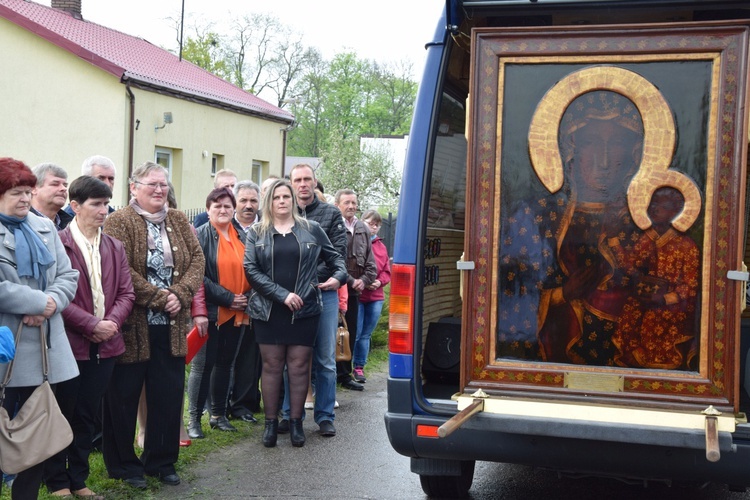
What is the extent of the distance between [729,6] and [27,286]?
3.53 m

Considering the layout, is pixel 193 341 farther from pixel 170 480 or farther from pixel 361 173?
pixel 361 173

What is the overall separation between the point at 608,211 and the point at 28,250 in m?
2.80

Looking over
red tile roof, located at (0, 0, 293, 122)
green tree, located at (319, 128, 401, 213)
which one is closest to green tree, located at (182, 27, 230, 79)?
green tree, located at (319, 128, 401, 213)

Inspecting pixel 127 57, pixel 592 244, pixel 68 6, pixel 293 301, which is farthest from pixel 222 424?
pixel 68 6

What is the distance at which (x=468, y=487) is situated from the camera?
19.0ft

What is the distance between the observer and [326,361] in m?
7.42

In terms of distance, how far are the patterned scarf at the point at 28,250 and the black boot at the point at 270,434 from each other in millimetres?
2587

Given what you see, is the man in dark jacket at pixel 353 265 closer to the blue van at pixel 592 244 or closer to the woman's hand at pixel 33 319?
the blue van at pixel 592 244

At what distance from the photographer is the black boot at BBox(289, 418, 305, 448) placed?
6.99 meters

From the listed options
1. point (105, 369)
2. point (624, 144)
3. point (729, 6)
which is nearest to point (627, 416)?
point (624, 144)

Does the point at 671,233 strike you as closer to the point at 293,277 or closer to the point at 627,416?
the point at 627,416

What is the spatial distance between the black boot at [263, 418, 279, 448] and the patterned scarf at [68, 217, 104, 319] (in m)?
1.97

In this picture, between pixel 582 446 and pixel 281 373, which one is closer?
pixel 582 446

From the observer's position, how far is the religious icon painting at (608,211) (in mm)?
4441
